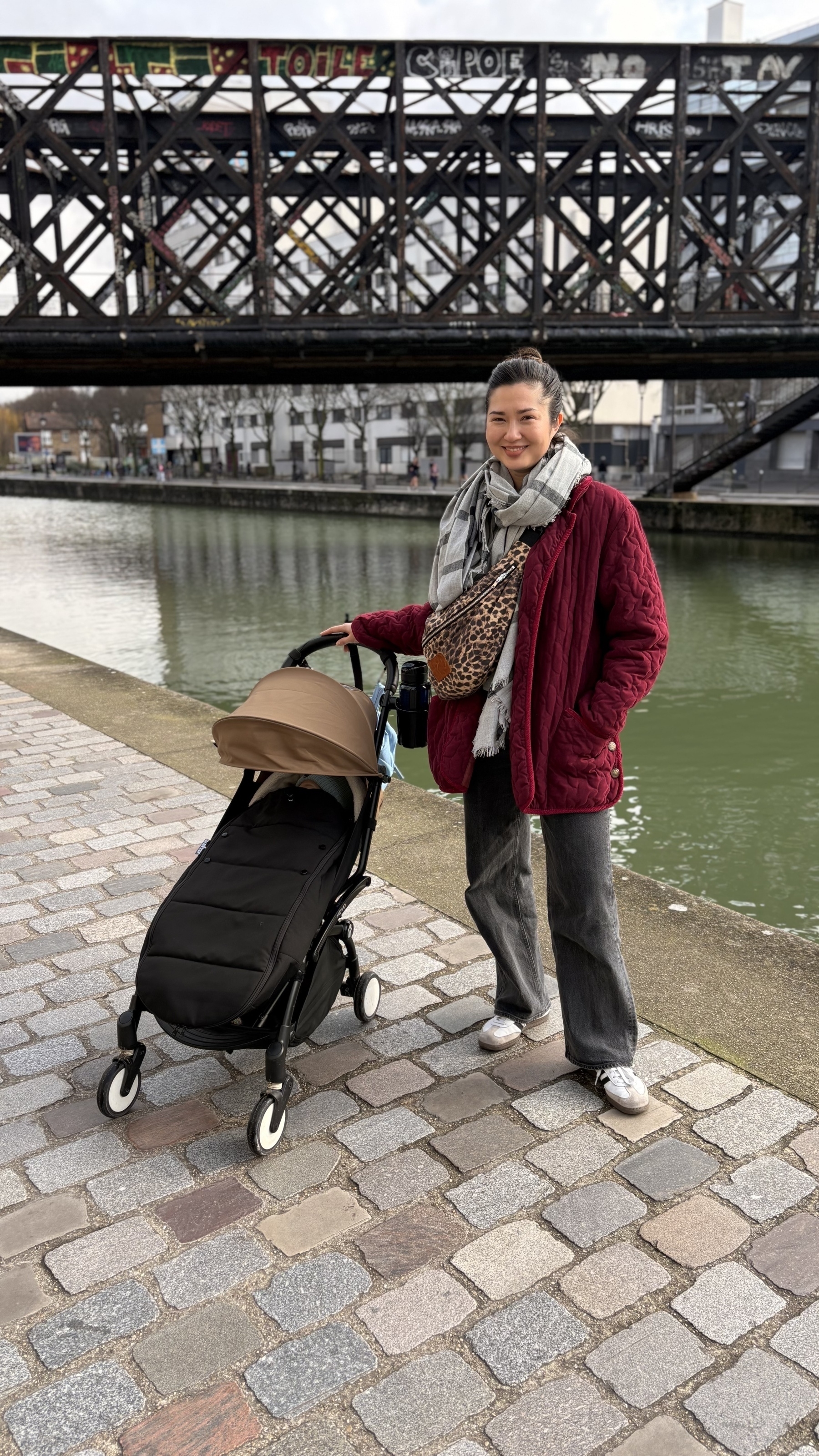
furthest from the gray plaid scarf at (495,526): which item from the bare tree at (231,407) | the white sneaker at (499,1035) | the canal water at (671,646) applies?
the bare tree at (231,407)

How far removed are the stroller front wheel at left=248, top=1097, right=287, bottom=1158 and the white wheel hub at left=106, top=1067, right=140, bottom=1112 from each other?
409mm

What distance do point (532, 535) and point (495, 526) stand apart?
0.14 meters

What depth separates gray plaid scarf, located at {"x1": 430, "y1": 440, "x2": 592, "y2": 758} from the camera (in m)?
2.91

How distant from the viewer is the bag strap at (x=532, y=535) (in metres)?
3.00

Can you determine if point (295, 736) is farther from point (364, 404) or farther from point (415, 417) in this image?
point (415, 417)

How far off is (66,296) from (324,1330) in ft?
69.4

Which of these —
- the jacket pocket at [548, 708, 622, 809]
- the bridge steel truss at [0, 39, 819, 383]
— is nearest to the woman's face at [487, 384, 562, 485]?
the jacket pocket at [548, 708, 622, 809]

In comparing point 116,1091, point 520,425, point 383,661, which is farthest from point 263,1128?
point 520,425

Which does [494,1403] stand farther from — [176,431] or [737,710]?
[176,431]

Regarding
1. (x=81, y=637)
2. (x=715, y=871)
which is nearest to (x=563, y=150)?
(x=81, y=637)

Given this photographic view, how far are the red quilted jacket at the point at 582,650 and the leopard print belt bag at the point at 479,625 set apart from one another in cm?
6

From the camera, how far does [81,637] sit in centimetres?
1546

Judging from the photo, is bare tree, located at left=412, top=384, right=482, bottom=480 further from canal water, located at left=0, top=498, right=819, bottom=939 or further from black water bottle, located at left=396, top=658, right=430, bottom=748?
black water bottle, located at left=396, top=658, right=430, bottom=748

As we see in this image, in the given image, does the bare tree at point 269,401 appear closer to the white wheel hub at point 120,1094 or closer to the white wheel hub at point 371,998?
the white wheel hub at point 371,998
